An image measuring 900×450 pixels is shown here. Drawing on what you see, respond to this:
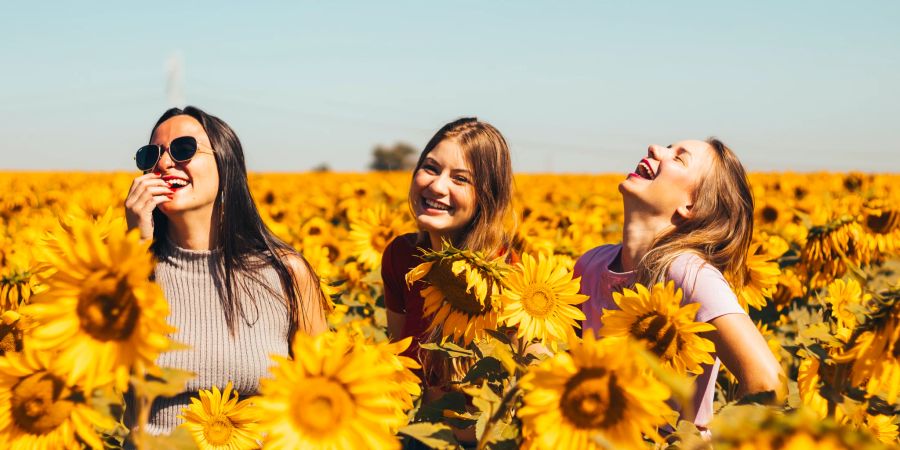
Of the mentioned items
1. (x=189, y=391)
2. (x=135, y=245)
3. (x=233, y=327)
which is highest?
(x=135, y=245)

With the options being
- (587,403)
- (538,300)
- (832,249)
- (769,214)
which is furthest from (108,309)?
(769,214)

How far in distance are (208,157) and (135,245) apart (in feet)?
4.70

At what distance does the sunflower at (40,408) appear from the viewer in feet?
4.74

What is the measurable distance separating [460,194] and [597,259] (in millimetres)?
576

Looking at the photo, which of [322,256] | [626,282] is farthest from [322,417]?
[322,256]

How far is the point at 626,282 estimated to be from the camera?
2908 millimetres

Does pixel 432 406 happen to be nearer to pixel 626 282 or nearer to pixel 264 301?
pixel 264 301

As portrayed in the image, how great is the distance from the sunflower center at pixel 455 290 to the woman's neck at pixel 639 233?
34.2 inches

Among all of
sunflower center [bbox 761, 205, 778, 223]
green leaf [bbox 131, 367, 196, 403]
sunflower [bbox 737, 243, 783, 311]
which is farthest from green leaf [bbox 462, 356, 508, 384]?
sunflower center [bbox 761, 205, 778, 223]

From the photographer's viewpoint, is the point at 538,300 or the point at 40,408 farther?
the point at 538,300

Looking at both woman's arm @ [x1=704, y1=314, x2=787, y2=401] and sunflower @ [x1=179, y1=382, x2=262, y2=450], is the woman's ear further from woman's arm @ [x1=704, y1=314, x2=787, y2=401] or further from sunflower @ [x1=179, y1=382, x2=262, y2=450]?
sunflower @ [x1=179, y1=382, x2=262, y2=450]

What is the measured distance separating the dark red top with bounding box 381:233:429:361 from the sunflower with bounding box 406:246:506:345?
820mm

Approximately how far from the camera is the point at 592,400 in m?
1.45

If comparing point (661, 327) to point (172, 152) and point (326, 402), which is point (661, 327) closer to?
point (326, 402)
